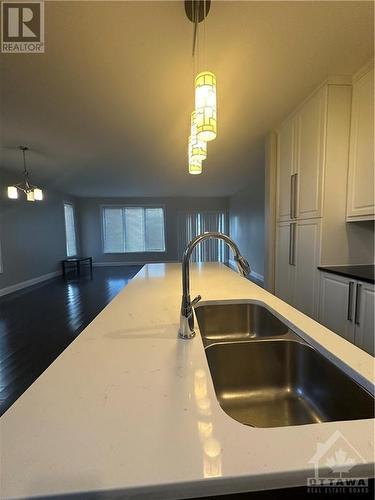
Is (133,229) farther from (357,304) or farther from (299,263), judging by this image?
(357,304)

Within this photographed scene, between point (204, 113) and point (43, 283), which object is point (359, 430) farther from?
point (43, 283)

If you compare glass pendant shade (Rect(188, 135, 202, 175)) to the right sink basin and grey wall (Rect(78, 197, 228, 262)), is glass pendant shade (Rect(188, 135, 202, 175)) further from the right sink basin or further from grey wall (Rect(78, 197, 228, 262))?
grey wall (Rect(78, 197, 228, 262))

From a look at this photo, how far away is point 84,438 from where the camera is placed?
1.34 ft

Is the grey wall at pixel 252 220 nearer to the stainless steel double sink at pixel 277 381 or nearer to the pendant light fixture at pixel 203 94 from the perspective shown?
the pendant light fixture at pixel 203 94

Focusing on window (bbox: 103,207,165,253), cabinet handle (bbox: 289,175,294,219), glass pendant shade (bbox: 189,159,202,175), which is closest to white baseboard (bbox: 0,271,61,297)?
window (bbox: 103,207,165,253)

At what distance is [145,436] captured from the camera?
0.41m

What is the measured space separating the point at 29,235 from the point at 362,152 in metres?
6.25

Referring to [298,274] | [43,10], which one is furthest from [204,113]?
[298,274]

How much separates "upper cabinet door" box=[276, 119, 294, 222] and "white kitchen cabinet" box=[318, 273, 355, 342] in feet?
3.18

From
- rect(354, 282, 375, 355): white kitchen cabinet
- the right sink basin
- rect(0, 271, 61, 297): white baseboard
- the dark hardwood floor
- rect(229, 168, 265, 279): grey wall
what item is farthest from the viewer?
rect(229, 168, 265, 279): grey wall

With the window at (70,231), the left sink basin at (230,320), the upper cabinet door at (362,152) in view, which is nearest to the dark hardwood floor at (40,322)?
the left sink basin at (230,320)

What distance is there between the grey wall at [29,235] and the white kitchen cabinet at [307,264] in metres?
5.25

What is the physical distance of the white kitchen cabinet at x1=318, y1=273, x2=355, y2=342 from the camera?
1.86 meters

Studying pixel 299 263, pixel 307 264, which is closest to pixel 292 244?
pixel 299 263
